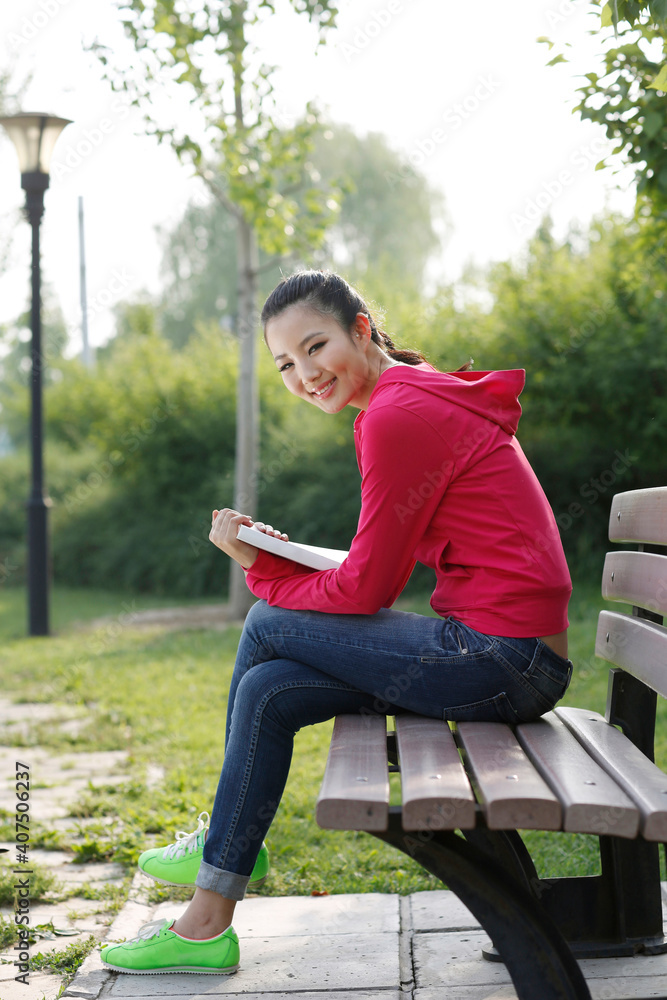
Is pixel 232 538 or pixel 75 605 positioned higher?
pixel 232 538

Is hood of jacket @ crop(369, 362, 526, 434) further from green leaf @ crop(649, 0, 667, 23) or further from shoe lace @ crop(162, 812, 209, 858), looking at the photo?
shoe lace @ crop(162, 812, 209, 858)

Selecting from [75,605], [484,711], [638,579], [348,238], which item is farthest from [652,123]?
[348,238]

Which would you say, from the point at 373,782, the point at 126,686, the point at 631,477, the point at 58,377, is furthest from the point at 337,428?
the point at 373,782

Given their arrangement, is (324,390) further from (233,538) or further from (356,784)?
(356,784)

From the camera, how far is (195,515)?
1171 centimetres

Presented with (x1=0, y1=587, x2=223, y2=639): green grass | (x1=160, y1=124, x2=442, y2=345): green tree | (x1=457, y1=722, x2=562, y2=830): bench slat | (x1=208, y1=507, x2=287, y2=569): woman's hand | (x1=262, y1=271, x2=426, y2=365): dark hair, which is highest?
(x1=160, y1=124, x2=442, y2=345): green tree

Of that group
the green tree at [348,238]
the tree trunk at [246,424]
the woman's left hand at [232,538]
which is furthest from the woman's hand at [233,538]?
the green tree at [348,238]

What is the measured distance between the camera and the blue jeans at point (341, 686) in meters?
1.88

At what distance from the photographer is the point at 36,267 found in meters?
7.64

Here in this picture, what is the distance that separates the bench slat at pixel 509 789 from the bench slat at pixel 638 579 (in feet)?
1.56

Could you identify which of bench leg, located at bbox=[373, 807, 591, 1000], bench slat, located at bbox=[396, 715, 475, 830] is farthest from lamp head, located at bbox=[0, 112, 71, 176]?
bench leg, located at bbox=[373, 807, 591, 1000]

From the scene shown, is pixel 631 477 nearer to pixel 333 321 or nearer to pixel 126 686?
pixel 126 686

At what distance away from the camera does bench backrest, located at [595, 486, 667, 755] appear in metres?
1.95

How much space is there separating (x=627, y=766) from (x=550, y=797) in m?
0.31
